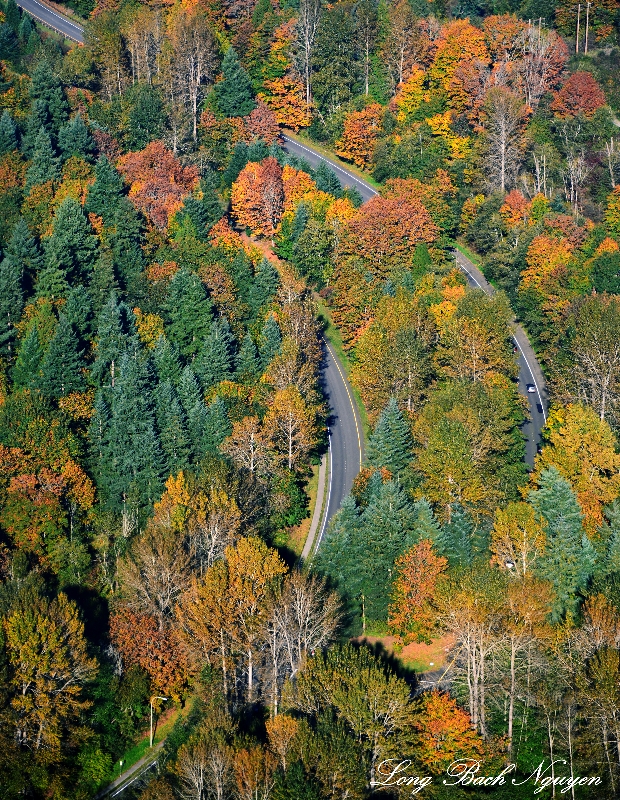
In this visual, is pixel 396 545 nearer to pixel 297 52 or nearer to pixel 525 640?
pixel 525 640

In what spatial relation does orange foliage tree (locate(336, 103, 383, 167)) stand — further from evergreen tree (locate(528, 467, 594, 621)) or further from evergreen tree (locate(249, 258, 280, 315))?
evergreen tree (locate(528, 467, 594, 621))

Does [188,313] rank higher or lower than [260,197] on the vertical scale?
lower

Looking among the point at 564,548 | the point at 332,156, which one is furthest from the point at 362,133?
the point at 564,548

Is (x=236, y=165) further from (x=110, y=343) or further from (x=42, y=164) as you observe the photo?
(x=110, y=343)

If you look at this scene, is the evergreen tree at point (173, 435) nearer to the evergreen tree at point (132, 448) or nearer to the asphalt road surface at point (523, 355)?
the evergreen tree at point (132, 448)

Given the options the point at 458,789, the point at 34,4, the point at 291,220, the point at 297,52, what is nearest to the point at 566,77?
the point at 297,52

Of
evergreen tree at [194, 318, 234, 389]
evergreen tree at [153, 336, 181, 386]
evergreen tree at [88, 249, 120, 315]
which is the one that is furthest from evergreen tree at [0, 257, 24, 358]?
evergreen tree at [194, 318, 234, 389]

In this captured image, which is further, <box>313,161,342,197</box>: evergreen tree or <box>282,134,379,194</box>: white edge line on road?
<box>282,134,379,194</box>: white edge line on road

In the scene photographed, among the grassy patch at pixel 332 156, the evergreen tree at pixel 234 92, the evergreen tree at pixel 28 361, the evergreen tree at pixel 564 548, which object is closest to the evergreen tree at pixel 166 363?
the evergreen tree at pixel 28 361
